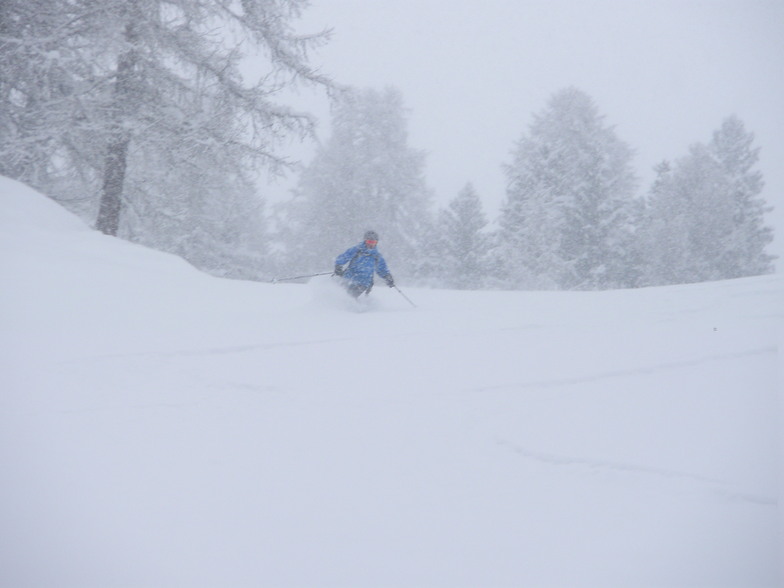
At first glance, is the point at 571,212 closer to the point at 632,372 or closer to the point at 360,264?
the point at 360,264

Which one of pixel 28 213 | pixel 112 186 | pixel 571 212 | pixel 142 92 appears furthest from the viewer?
pixel 571 212

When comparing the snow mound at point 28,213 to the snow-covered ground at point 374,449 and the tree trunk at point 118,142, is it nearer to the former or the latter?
the tree trunk at point 118,142

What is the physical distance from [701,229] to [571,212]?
17.2 ft

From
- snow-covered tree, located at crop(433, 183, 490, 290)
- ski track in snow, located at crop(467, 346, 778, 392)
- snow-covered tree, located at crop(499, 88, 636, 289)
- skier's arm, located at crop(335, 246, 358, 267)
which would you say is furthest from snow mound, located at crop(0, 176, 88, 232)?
snow-covered tree, located at crop(433, 183, 490, 290)

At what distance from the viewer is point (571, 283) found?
2075cm

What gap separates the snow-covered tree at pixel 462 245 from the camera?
930 inches

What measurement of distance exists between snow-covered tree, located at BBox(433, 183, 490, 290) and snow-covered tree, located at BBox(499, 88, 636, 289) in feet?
4.12

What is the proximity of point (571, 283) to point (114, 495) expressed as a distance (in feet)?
65.2

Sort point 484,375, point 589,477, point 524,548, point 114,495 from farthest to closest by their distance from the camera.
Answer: point 484,375
point 589,477
point 114,495
point 524,548

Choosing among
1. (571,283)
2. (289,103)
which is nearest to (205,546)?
(289,103)

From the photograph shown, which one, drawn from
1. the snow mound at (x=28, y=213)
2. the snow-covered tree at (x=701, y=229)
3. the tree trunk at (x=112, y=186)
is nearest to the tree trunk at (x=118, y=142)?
the tree trunk at (x=112, y=186)

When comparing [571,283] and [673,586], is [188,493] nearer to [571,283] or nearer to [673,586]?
[673,586]

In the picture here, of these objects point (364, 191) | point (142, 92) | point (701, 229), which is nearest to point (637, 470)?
point (142, 92)

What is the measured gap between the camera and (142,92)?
1003cm
